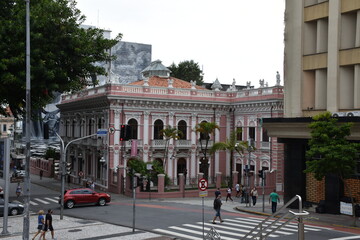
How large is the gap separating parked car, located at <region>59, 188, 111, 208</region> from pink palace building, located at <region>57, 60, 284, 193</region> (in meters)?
8.81

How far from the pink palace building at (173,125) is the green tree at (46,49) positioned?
1430cm

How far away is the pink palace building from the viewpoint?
1809 inches

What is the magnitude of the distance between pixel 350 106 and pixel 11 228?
66.8 ft

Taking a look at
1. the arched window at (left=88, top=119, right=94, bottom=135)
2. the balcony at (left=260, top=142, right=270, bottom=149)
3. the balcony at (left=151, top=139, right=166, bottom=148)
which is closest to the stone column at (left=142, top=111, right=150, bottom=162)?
the balcony at (left=151, top=139, right=166, bottom=148)

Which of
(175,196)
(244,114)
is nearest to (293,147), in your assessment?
(175,196)

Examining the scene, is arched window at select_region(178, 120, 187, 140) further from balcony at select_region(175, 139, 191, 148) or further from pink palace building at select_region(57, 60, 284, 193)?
balcony at select_region(175, 139, 191, 148)

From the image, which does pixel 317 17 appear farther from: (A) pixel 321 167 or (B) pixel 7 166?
(B) pixel 7 166

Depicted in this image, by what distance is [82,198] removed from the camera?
33.5m

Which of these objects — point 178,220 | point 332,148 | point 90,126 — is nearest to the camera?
point 332,148

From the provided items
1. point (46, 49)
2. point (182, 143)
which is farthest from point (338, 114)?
point (182, 143)

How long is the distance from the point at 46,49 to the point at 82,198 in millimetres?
11388

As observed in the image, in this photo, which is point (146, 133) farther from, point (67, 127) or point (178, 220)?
point (178, 220)

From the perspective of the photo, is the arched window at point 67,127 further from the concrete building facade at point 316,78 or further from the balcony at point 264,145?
the concrete building facade at point 316,78

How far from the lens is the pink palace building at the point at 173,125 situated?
45.9 m
